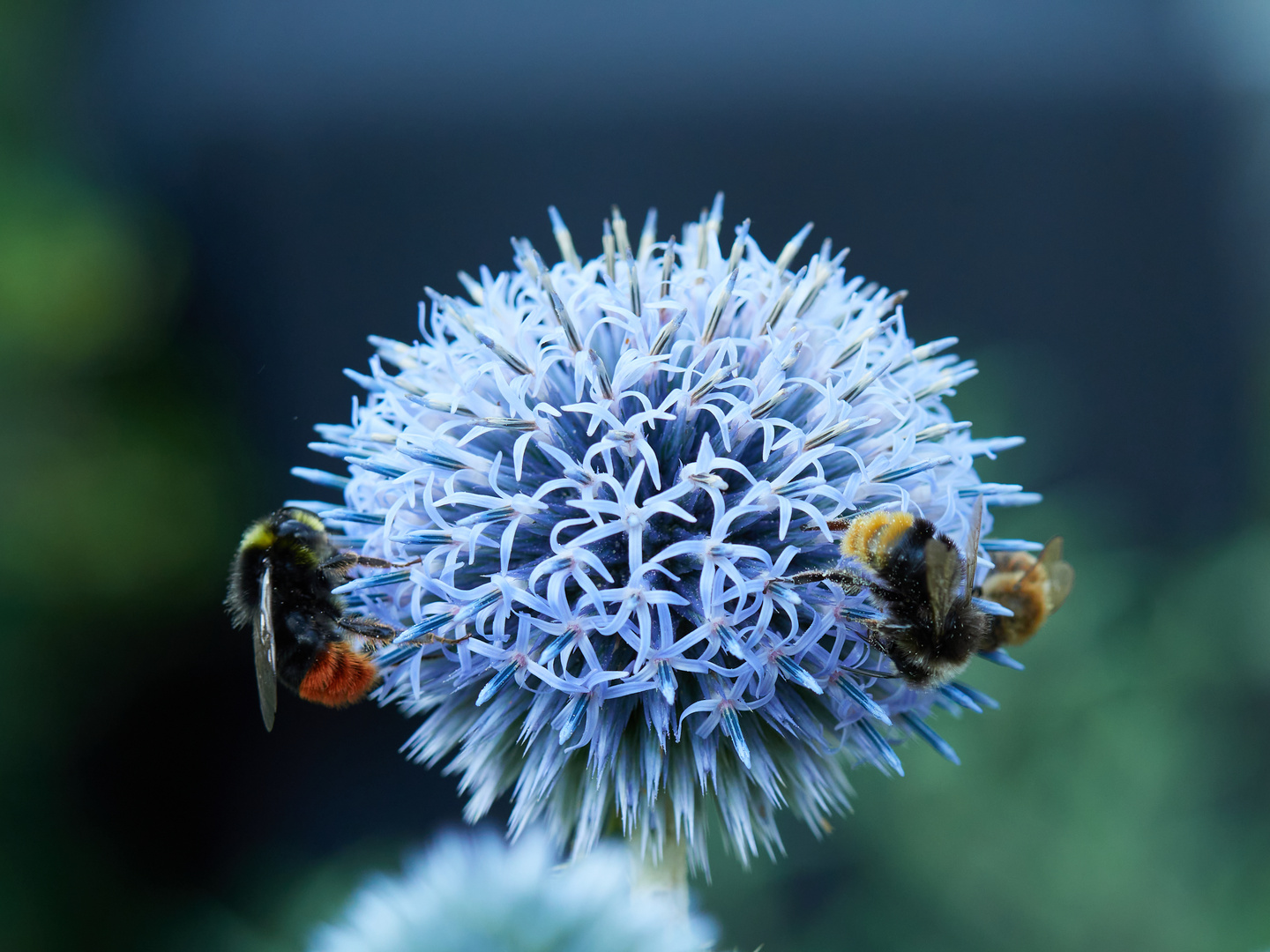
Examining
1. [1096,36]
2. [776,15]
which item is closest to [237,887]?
[776,15]

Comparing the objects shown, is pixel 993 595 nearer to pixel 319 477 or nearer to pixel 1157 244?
pixel 319 477

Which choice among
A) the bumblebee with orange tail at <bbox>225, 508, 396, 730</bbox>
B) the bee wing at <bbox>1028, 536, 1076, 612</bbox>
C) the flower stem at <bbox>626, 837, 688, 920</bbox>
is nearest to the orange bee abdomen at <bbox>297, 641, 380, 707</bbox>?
the bumblebee with orange tail at <bbox>225, 508, 396, 730</bbox>

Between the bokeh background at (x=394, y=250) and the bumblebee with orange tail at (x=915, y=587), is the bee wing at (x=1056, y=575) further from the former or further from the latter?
the bokeh background at (x=394, y=250)

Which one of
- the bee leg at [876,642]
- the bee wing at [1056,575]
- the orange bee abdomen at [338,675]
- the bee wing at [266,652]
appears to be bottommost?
the orange bee abdomen at [338,675]

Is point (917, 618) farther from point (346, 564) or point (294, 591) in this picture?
point (294, 591)

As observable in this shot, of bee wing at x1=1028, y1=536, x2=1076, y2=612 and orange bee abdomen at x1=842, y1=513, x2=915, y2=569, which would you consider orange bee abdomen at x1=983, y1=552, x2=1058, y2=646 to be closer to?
bee wing at x1=1028, y1=536, x2=1076, y2=612

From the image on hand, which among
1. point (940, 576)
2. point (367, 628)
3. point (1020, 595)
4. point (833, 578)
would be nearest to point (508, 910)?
point (367, 628)

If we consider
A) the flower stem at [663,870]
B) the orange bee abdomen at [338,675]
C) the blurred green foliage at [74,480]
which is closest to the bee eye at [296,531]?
the orange bee abdomen at [338,675]
